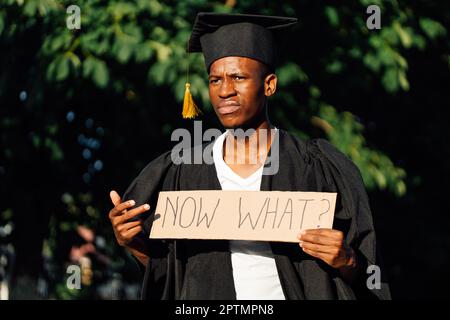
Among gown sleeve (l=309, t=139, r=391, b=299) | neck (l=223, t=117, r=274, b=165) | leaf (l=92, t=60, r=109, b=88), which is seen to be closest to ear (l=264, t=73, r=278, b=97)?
neck (l=223, t=117, r=274, b=165)

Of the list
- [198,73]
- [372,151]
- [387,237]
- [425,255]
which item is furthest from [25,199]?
[425,255]

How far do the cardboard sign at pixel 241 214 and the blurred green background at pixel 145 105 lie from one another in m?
3.30

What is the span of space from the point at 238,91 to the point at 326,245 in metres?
0.85

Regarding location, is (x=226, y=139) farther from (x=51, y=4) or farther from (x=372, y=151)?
(x=372, y=151)

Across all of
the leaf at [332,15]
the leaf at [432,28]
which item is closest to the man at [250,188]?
the leaf at [332,15]

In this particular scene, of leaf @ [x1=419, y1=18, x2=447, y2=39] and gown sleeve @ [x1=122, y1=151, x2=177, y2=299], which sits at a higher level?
leaf @ [x1=419, y1=18, x2=447, y2=39]

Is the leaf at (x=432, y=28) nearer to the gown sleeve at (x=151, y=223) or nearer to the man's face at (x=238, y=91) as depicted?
the man's face at (x=238, y=91)

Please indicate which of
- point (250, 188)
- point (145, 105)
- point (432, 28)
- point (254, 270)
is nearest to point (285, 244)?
point (254, 270)

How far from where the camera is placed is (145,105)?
7844 millimetres

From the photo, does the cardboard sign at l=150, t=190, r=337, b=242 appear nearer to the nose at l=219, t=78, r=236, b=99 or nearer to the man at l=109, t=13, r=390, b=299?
the man at l=109, t=13, r=390, b=299

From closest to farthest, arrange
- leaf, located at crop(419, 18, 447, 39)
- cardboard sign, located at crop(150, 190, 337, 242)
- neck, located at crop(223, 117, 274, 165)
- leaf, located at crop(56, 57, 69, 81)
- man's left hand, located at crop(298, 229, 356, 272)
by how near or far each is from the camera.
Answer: man's left hand, located at crop(298, 229, 356, 272), cardboard sign, located at crop(150, 190, 337, 242), neck, located at crop(223, 117, 274, 165), leaf, located at crop(56, 57, 69, 81), leaf, located at crop(419, 18, 447, 39)

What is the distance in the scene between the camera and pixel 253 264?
3814 millimetres

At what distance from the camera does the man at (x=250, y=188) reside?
3.76 metres

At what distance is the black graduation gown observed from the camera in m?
3.77
